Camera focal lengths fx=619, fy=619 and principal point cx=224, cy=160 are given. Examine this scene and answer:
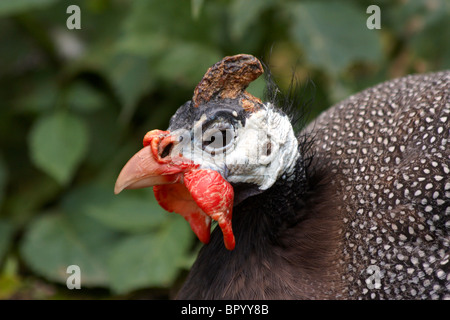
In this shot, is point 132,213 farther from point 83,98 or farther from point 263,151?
point 263,151

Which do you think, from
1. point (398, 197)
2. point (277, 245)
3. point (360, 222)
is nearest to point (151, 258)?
point (277, 245)

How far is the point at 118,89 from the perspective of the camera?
12.9ft

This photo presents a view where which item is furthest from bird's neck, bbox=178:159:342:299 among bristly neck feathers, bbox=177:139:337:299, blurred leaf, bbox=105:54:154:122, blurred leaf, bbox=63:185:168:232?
blurred leaf, bbox=105:54:154:122

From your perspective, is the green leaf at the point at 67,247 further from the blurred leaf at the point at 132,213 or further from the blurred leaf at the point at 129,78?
the blurred leaf at the point at 129,78

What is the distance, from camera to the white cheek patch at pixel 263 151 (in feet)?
7.13

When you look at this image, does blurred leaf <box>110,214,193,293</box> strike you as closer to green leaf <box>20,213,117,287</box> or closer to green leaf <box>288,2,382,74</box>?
green leaf <box>20,213,117,287</box>

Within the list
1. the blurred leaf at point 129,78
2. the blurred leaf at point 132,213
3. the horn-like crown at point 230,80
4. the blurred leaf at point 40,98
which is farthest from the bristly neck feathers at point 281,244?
the blurred leaf at point 40,98

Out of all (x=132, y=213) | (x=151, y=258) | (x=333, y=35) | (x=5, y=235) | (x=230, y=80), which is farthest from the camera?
(x=5, y=235)

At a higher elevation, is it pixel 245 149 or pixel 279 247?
pixel 245 149

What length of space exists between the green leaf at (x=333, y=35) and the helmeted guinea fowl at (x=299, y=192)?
1195 mm

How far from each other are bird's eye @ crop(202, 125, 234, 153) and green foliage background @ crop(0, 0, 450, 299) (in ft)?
3.57

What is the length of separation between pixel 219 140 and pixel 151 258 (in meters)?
1.34
